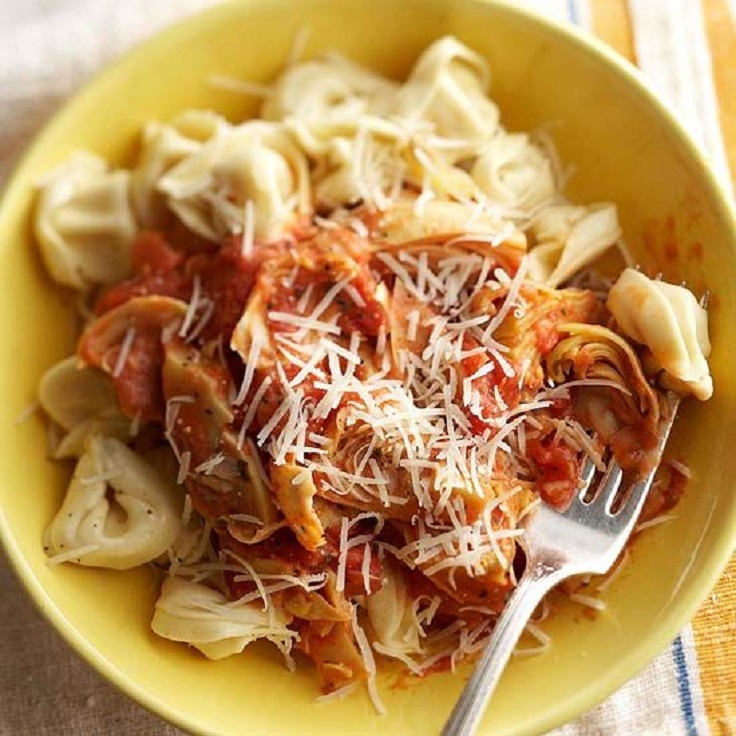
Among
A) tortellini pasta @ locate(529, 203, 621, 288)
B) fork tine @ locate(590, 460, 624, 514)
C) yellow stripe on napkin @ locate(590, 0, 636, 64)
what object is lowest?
fork tine @ locate(590, 460, 624, 514)

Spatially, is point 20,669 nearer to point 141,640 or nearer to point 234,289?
point 141,640

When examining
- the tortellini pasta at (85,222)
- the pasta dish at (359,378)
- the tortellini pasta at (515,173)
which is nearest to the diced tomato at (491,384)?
the pasta dish at (359,378)

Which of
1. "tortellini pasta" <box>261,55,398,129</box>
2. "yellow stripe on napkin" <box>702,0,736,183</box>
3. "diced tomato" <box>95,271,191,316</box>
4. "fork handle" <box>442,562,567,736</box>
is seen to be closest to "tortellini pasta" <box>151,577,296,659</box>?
"fork handle" <box>442,562,567,736</box>

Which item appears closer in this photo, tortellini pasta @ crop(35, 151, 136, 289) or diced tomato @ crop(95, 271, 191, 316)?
diced tomato @ crop(95, 271, 191, 316)

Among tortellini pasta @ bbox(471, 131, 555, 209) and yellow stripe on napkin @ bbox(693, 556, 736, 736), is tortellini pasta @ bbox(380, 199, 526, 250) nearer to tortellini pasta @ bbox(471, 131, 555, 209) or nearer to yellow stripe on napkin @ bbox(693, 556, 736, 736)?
tortellini pasta @ bbox(471, 131, 555, 209)

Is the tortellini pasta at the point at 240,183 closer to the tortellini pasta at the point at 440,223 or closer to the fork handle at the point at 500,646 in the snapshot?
the tortellini pasta at the point at 440,223

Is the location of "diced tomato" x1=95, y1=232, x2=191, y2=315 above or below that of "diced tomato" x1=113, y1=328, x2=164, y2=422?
above

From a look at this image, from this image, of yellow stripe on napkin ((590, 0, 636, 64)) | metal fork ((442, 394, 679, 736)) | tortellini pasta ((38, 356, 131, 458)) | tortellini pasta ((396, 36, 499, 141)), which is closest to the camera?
metal fork ((442, 394, 679, 736))

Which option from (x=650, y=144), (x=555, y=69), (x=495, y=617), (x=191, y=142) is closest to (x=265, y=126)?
(x=191, y=142)
